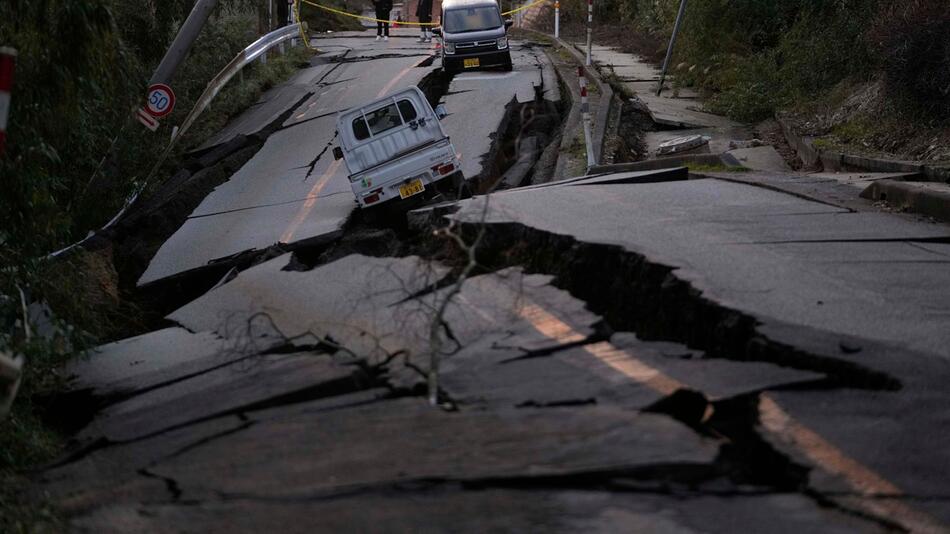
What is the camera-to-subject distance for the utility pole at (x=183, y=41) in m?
19.4

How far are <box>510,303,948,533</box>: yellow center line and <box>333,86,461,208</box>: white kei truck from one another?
8.15 metres

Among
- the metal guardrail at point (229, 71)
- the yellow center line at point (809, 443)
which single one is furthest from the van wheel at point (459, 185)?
the yellow center line at point (809, 443)

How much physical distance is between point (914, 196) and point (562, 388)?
22.6ft

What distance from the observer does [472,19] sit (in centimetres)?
2895

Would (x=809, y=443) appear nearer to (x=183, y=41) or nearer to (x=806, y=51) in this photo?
(x=183, y=41)

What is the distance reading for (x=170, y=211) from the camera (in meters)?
17.5

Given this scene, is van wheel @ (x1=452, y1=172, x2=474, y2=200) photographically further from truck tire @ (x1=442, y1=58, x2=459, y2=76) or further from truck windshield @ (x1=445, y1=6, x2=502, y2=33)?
truck windshield @ (x1=445, y1=6, x2=502, y2=33)

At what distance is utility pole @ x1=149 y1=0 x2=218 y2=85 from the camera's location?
19.4 meters

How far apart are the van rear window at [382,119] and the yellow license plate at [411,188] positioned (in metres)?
1.05

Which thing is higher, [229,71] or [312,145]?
[229,71]

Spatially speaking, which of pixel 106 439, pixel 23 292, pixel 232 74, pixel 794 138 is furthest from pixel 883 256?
pixel 232 74

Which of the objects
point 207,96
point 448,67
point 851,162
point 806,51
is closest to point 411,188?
point 851,162

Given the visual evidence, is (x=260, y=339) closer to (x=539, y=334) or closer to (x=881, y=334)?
(x=539, y=334)

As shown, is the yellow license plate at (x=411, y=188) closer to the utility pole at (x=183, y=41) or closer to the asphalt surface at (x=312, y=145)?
the asphalt surface at (x=312, y=145)
